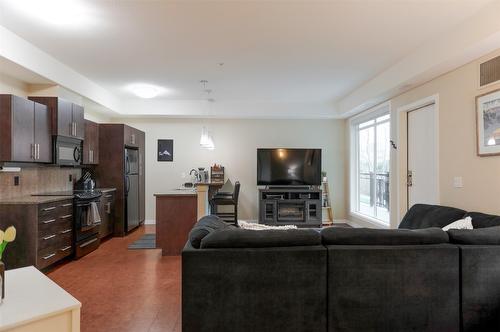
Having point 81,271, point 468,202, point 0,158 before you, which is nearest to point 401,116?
point 468,202

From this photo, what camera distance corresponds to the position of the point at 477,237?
2156 millimetres

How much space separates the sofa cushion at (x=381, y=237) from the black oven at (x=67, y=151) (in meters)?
3.79

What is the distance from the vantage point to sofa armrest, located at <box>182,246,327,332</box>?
2000 millimetres

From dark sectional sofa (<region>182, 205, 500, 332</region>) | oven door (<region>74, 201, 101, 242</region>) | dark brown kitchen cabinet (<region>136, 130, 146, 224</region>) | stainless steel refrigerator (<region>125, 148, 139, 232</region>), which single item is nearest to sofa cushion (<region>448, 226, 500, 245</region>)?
dark sectional sofa (<region>182, 205, 500, 332</region>)

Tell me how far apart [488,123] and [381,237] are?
6.35 feet

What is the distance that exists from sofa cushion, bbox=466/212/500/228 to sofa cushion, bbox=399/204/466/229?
0.59ft

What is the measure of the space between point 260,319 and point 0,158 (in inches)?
130

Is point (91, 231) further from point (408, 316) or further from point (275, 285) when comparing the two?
point (408, 316)

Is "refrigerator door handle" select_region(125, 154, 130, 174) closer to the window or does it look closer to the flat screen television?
the flat screen television

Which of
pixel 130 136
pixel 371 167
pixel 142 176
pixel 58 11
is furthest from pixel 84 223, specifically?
pixel 371 167

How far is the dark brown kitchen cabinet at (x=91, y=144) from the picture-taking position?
16.9 feet

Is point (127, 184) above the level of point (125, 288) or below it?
above

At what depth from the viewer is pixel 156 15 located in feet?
9.68

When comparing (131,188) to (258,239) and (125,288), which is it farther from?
(258,239)
